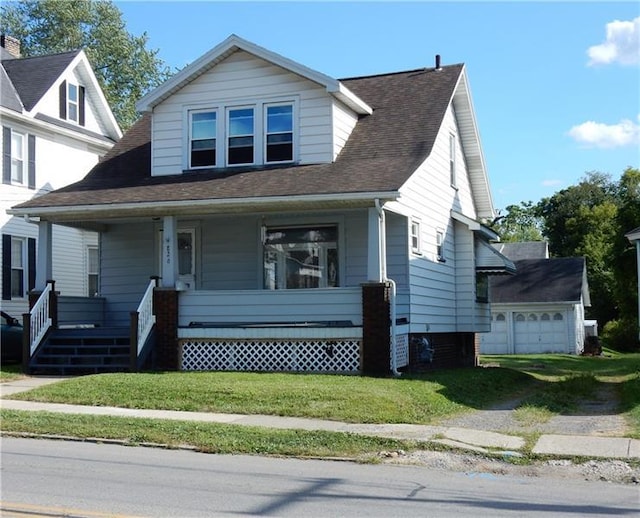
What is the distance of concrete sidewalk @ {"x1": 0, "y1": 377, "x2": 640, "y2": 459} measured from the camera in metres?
11.2

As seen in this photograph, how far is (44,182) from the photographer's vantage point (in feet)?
92.3

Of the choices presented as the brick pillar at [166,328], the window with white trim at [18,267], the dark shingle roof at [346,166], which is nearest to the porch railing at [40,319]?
the dark shingle roof at [346,166]

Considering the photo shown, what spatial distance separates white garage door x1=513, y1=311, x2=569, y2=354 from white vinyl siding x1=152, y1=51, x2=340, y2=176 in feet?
80.5

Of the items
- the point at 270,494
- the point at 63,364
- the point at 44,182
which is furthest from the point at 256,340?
the point at 44,182

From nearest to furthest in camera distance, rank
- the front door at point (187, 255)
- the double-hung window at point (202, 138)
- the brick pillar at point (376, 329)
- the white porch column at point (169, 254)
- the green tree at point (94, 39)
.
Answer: the brick pillar at point (376, 329), the white porch column at point (169, 254), the double-hung window at point (202, 138), the front door at point (187, 255), the green tree at point (94, 39)

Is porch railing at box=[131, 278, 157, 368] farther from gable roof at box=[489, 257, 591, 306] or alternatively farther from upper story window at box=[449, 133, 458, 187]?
gable roof at box=[489, 257, 591, 306]

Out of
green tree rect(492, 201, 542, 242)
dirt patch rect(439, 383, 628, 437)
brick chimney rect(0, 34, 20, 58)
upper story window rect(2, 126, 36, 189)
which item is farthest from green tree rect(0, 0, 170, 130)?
green tree rect(492, 201, 542, 242)

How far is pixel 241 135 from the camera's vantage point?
2147 centimetres

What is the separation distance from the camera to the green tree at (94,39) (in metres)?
47.2

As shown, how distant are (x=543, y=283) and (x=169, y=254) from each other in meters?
28.4

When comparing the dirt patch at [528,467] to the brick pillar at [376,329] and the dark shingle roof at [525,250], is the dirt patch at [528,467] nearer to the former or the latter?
the brick pillar at [376,329]

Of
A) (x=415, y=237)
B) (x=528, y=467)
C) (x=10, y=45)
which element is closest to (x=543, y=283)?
(x=415, y=237)

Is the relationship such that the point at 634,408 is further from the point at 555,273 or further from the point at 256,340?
the point at 555,273

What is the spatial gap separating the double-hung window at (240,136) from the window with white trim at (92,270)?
1088 centimetres
